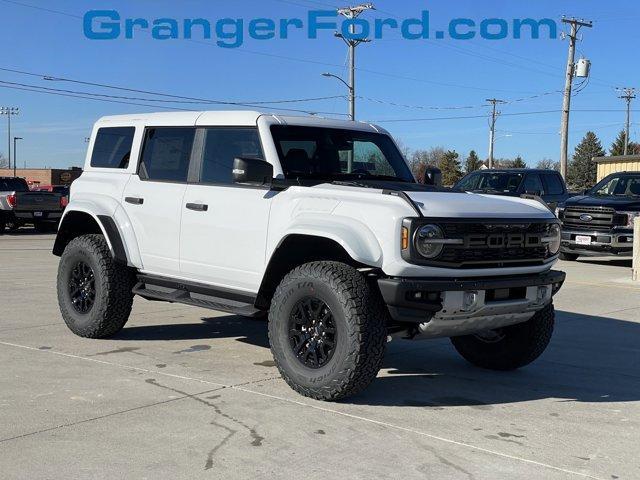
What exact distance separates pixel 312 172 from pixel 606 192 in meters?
12.7

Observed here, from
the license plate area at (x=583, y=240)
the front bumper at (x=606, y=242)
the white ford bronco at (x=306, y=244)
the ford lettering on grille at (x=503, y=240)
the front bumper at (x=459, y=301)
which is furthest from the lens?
the license plate area at (x=583, y=240)

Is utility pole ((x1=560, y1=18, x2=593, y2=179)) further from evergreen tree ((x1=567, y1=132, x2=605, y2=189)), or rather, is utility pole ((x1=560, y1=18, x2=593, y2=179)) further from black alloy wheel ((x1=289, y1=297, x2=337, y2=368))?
evergreen tree ((x1=567, y1=132, x2=605, y2=189))

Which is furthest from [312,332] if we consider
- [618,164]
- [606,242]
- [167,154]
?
[618,164]

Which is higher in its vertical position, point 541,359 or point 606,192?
point 606,192

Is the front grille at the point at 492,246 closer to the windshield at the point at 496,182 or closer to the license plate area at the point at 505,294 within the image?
the license plate area at the point at 505,294

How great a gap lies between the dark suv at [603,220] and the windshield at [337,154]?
994 cm

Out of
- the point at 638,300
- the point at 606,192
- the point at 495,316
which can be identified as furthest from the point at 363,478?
the point at 606,192

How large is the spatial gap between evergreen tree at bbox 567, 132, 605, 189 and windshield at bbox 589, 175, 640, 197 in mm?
91674

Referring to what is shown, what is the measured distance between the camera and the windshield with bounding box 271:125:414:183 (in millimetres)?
6184

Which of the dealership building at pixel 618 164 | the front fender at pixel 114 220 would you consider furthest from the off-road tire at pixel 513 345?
the dealership building at pixel 618 164

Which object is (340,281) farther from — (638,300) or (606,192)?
(606,192)

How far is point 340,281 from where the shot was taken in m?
5.15

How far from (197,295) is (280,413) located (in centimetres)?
170

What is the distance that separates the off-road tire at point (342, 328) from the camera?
5078 millimetres
